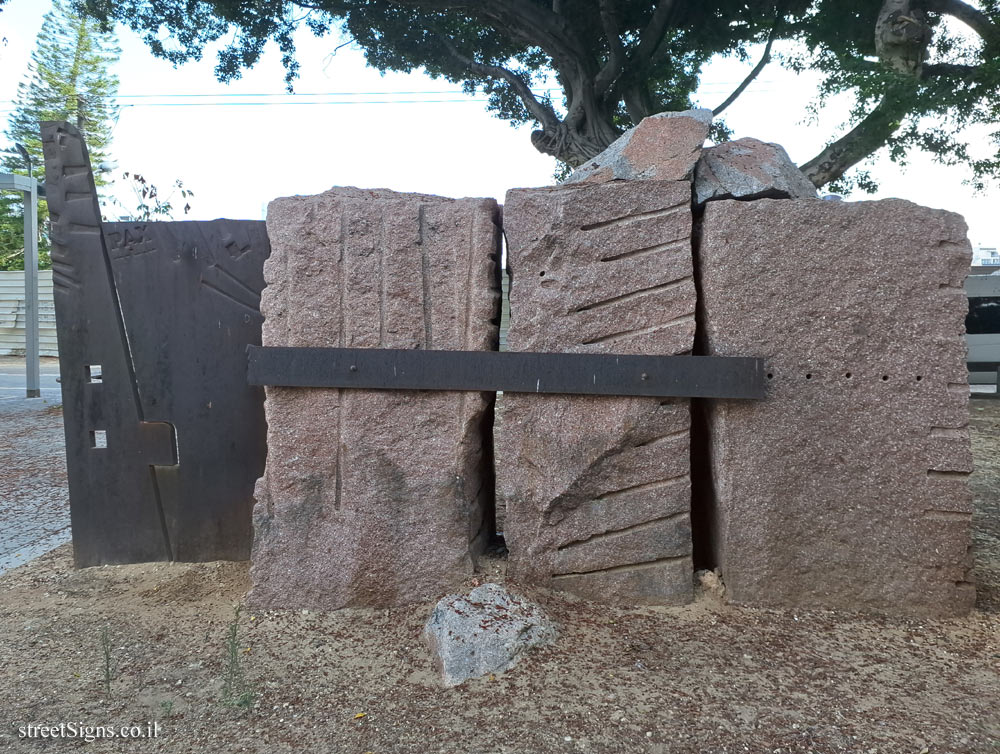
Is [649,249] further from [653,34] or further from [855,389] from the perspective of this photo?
[653,34]

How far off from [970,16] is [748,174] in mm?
6486

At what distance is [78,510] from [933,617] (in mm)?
3513

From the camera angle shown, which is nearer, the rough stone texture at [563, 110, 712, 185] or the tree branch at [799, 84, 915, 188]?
the rough stone texture at [563, 110, 712, 185]

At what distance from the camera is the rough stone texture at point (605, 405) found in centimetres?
255

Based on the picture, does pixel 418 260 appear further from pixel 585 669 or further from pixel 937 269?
pixel 937 269

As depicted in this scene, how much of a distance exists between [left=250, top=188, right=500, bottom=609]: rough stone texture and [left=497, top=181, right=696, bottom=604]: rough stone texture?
17 centimetres

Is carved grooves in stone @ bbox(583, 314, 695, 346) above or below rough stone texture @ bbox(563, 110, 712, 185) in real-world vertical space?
below

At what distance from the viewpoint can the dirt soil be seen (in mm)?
1906

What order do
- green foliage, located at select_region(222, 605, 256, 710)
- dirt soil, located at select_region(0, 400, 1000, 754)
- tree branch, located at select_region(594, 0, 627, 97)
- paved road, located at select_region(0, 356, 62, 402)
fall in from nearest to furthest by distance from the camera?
dirt soil, located at select_region(0, 400, 1000, 754), green foliage, located at select_region(222, 605, 256, 710), tree branch, located at select_region(594, 0, 627, 97), paved road, located at select_region(0, 356, 62, 402)

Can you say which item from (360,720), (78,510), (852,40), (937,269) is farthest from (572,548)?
(852,40)

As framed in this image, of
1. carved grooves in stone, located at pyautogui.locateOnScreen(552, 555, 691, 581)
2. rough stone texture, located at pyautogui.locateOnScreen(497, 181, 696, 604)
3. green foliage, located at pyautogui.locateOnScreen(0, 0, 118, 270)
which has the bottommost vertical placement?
carved grooves in stone, located at pyautogui.locateOnScreen(552, 555, 691, 581)

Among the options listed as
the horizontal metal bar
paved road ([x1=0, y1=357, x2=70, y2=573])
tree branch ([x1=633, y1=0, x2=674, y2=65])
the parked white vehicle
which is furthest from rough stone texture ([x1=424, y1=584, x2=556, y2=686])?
the parked white vehicle

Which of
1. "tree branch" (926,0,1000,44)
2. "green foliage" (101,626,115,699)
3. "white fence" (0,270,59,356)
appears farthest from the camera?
"white fence" (0,270,59,356)

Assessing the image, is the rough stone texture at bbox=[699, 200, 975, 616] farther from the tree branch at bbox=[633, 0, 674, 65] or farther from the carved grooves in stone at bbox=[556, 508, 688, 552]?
the tree branch at bbox=[633, 0, 674, 65]
